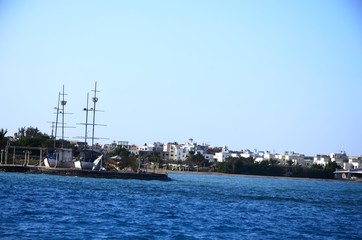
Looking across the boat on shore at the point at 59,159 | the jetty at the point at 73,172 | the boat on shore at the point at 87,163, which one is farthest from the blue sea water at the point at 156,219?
the boat on shore at the point at 59,159

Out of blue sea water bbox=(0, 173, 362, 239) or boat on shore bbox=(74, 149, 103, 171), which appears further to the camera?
boat on shore bbox=(74, 149, 103, 171)

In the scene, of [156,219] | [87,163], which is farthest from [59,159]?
[156,219]

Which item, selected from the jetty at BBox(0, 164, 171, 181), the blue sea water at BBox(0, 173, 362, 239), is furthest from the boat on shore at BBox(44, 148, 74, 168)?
the blue sea water at BBox(0, 173, 362, 239)

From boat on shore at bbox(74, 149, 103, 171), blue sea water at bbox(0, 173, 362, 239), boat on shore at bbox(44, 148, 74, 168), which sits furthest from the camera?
boat on shore at bbox(44, 148, 74, 168)

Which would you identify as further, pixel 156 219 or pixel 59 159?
pixel 59 159

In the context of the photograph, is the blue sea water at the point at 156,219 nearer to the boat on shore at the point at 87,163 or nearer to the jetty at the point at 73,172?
the jetty at the point at 73,172

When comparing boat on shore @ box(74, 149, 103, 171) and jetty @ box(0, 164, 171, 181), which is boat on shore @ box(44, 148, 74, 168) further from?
jetty @ box(0, 164, 171, 181)

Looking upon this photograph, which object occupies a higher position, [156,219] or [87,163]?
[87,163]

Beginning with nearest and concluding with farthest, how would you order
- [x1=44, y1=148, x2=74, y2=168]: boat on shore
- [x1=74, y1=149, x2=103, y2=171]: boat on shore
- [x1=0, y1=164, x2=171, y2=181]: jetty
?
[x1=0, y1=164, x2=171, y2=181]: jetty, [x1=74, y1=149, x2=103, y2=171]: boat on shore, [x1=44, y1=148, x2=74, y2=168]: boat on shore

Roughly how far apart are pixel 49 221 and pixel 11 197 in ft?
57.5

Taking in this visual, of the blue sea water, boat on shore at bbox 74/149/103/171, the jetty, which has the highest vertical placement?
boat on shore at bbox 74/149/103/171

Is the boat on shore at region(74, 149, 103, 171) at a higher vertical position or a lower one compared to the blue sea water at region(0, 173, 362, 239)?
higher

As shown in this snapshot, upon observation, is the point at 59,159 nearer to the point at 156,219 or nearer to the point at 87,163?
the point at 87,163

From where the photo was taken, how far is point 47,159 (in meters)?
125
